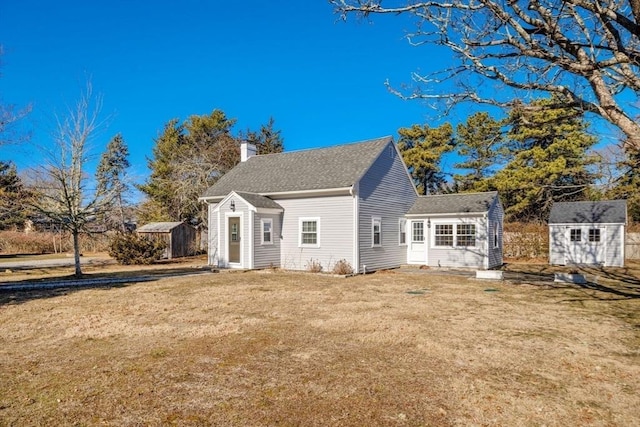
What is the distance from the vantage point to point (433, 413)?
409cm

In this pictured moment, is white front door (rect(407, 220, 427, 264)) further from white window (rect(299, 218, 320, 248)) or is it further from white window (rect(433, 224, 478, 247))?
white window (rect(299, 218, 320, 248))

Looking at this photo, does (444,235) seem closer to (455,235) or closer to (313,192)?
(455,235)

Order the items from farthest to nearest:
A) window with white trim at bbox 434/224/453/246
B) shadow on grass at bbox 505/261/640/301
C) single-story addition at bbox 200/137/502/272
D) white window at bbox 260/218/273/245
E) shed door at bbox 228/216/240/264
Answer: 1. window with white trim at bbox 434/224/453/246
2. shed door at bbox 228/216/240/264
3. white window at bbox 260/218/273/245
4. single-story addition at bbox 200/137/502/272
5. shadow on grass at bbox 505/261/640/301

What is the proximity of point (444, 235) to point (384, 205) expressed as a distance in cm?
333

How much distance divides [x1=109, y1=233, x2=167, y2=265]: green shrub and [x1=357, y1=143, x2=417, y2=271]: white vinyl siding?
13.1 m

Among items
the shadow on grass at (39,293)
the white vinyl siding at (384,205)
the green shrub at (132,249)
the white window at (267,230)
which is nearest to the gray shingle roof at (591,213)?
the white vinyl siding at (384,205)

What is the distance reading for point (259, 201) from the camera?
18047mm

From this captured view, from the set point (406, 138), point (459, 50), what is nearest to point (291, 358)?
point (459, 50)

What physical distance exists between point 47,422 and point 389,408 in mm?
3300

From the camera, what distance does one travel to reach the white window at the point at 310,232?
1770 centimetres

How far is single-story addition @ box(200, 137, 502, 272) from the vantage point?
1712 cm

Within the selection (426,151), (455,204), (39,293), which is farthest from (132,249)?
(426,151)

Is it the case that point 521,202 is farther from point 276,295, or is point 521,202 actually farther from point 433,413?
point 433,413

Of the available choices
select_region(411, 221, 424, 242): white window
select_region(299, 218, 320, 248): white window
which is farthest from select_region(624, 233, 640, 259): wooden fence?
select_region(299, 218, 320, 248): white window
